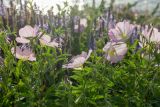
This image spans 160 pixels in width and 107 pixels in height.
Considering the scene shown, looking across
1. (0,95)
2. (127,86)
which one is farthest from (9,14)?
(127,86)

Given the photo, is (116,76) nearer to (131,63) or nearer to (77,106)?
(131,63)

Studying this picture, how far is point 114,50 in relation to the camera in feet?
5.46

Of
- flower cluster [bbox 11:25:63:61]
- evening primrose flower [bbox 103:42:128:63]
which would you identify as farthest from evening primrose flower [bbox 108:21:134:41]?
flower cluster [bbox 11:25:63:61]

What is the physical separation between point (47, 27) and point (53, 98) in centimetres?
86

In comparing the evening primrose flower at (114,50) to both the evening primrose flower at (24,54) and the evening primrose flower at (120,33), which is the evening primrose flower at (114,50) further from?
the evening primrose flower at (24,54)

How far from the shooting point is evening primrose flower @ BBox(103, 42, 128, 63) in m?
1.64

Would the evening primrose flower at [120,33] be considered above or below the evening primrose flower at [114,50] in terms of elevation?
above

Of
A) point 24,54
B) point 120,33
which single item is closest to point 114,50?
point 120,33

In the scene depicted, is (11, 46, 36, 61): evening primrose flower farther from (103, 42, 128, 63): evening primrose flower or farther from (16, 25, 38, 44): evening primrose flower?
(103, 42, 128, 63): evening primrose flower

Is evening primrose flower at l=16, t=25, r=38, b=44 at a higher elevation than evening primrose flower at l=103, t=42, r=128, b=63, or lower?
higher

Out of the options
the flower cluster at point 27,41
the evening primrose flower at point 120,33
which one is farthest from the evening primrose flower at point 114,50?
the flower cluster at point 27,41

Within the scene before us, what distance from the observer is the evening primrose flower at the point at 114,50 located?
1.64 meters

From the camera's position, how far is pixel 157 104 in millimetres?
1795

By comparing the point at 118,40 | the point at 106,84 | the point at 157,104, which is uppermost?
the point at 118,40
